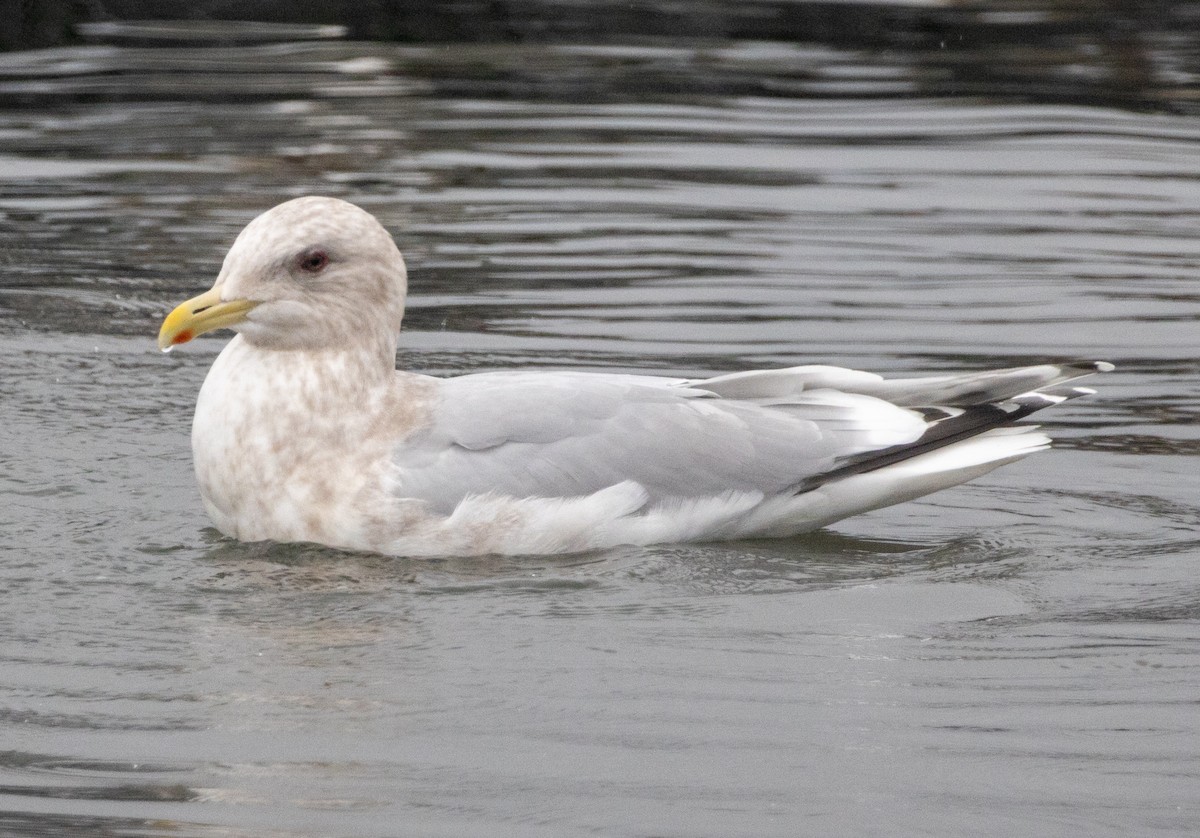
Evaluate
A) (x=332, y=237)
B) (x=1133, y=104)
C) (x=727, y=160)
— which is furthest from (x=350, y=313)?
(x=1133, y=104)

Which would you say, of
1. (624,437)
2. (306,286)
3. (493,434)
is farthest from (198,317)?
(624,437)

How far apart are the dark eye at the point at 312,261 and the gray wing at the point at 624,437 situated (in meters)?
0.58

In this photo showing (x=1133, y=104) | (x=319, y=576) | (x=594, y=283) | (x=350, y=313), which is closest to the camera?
(x=319, y=576)

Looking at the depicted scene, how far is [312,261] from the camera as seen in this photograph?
6957 millimetres

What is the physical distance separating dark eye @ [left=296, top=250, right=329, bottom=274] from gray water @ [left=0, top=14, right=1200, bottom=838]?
0.91 m

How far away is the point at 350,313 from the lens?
23.2ft

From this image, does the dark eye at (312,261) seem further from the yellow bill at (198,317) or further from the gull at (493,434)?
the yellow bill at (198,317)

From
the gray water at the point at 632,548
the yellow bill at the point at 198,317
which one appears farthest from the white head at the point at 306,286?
the gray water at the point at 632,548

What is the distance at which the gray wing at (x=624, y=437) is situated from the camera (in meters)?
6.81

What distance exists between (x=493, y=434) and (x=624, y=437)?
1.41 ft

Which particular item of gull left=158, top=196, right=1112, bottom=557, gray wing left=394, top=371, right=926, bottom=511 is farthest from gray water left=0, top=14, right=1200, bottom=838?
gray wing left=394, top=371, right=926, bottom=511

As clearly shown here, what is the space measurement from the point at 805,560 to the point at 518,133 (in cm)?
733

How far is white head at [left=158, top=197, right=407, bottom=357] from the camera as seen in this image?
6785 mm

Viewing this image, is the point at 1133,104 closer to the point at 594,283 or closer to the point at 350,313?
the point at 594,283
